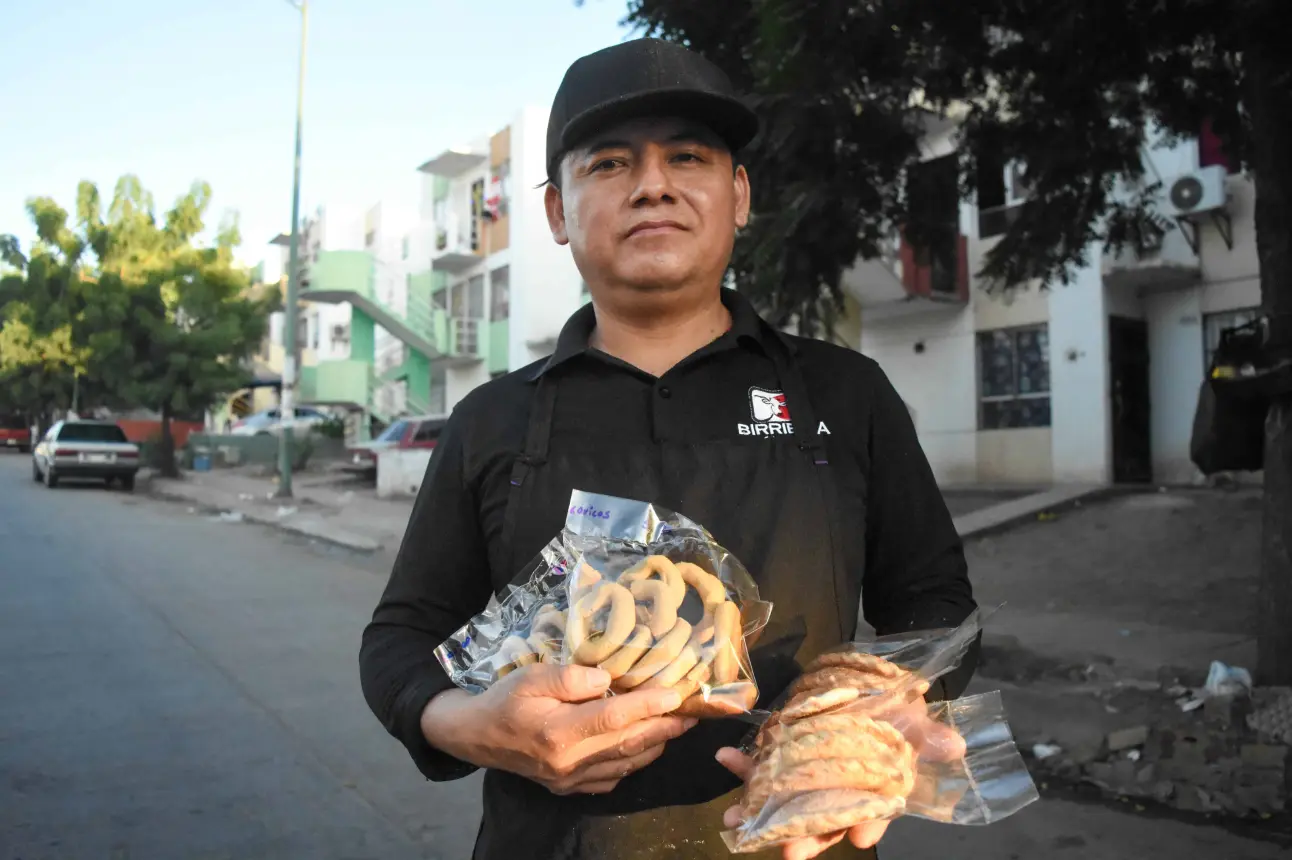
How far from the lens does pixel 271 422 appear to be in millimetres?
38750

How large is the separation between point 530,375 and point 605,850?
0.76m

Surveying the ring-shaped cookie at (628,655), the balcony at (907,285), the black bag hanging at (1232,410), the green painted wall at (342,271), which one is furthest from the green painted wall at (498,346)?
the ring-shaped cookie at (628,655)

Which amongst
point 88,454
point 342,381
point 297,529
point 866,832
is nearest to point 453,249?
point 342,381

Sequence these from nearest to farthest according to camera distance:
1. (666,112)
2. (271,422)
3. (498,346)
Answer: (666,112)
(498,346)
(271,422)

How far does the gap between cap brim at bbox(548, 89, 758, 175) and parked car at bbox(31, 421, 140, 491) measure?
25929 millimetres

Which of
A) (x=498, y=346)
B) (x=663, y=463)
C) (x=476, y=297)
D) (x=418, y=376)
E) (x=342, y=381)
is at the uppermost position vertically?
(x=476, y=297)

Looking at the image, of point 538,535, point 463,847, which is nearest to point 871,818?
point 538,535

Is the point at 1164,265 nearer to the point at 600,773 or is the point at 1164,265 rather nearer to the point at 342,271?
the point at 600,773

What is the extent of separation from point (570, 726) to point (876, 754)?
1.28 feet

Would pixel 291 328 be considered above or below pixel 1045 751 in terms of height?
above

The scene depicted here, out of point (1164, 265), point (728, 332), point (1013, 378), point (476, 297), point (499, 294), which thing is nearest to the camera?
point (728, 332)

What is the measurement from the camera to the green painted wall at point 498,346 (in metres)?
28.6

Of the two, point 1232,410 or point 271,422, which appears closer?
point 1232,410

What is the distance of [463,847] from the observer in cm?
443
